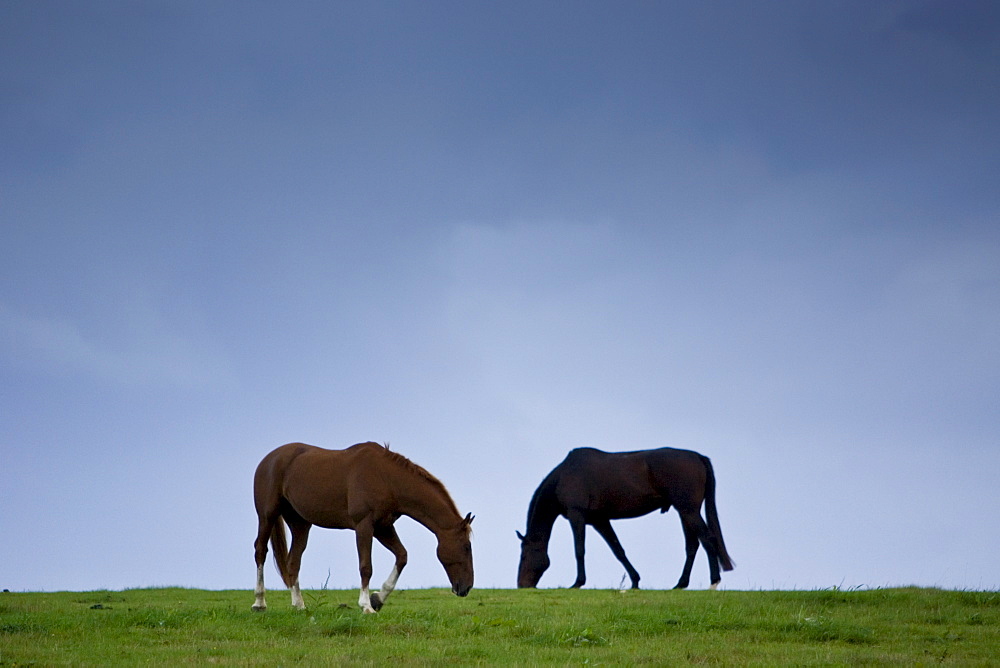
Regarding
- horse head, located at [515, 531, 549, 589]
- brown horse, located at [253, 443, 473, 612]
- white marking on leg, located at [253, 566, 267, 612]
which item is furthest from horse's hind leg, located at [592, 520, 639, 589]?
white marking on leg, located at [253, 566, 267, 612]

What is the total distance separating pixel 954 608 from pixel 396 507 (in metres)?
8.00

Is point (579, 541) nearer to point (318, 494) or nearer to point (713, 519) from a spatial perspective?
point (713, 519)

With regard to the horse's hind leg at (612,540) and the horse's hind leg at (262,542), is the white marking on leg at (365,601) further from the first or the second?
the horse's hind leg at (612,540)

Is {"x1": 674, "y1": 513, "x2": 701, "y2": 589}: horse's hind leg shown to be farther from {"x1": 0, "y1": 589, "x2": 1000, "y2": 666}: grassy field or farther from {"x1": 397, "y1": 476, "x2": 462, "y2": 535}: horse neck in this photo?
{"x1": 397, "y1": 476, "x2": 462, "y2": 535}: horse neck

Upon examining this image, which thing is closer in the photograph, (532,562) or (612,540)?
(612,540)

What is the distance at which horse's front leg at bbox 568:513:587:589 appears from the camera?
64.7 ft

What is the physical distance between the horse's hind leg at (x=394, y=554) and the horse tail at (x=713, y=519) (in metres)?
8.10

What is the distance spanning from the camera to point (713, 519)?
63.0 feet

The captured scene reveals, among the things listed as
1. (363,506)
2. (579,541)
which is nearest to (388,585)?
(363,506)

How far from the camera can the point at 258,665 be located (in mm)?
9453

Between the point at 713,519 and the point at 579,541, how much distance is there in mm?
2791

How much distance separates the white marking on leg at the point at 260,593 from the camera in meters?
13.4

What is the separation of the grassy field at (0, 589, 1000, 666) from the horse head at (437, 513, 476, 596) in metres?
0.50

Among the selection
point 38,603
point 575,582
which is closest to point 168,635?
Result: point 38,603
